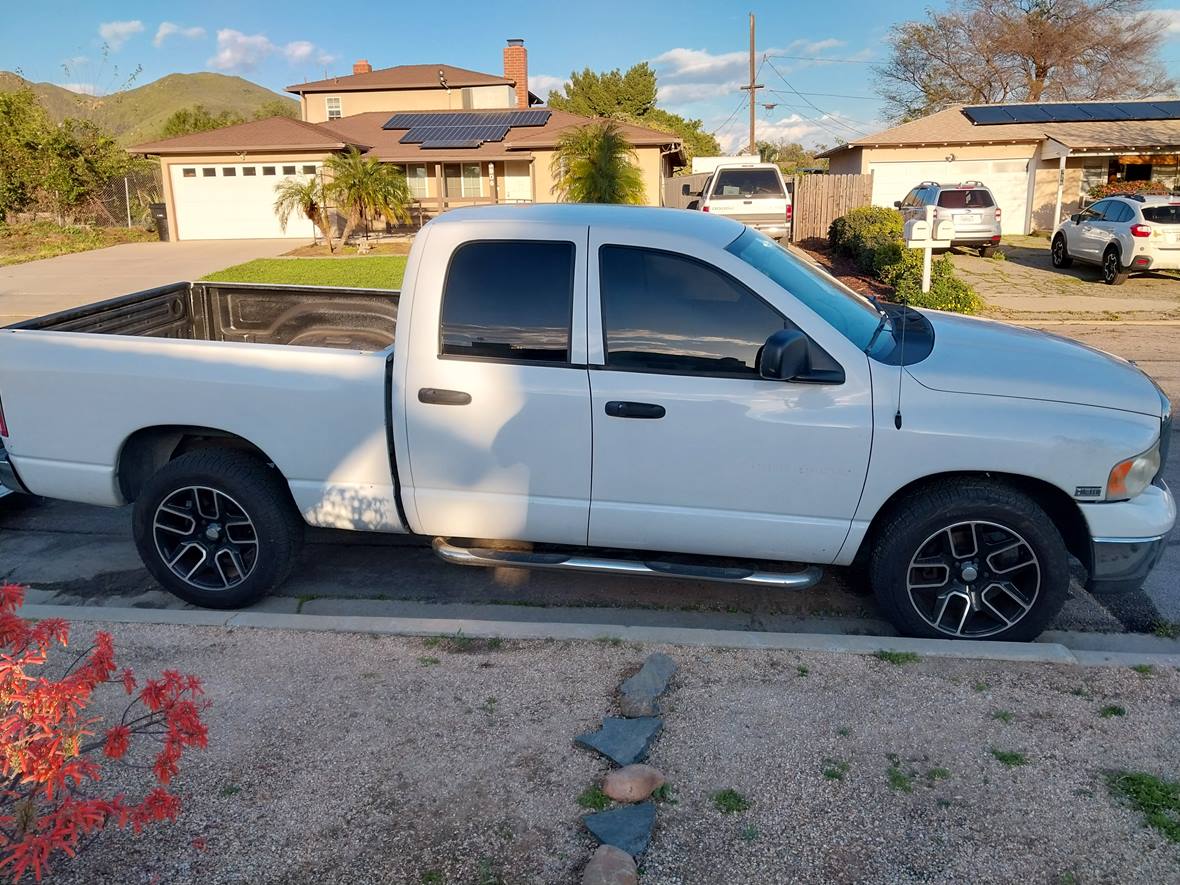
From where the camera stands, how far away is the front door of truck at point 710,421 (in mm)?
4121

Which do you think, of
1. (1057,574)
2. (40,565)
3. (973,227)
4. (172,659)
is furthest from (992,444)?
(973,227)

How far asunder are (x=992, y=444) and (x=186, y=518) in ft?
12.5

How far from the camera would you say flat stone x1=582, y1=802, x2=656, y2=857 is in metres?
2.97

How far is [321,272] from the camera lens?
2011 cm

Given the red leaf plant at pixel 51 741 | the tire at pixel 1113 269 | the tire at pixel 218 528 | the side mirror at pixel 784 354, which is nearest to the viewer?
the red leaf plant at pixel 51 741

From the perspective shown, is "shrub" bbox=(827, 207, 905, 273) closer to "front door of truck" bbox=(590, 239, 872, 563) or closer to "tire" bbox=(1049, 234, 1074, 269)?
"tire" bbox=(1049, 234, 1074, 269)

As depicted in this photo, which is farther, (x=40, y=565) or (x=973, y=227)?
(x=973, y=227)

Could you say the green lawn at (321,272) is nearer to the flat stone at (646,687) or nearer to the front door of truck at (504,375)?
the front door of truck at (504,375)

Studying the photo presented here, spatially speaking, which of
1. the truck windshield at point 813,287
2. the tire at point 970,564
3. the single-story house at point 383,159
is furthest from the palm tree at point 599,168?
the tire at point 970,564

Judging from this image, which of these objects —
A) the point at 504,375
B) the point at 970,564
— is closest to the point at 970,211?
the point at 970,564

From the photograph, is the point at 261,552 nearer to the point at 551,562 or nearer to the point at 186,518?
the point at 186,518

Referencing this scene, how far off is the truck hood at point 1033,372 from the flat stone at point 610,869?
2360 mm

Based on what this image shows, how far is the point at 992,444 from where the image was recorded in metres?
4.03

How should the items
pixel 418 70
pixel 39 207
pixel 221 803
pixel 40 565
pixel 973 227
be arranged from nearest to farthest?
1. pixel 221 803
2. pixel 40 565
3. pixel 973 227
4. pixel 39 207
5. pixel 418 70
